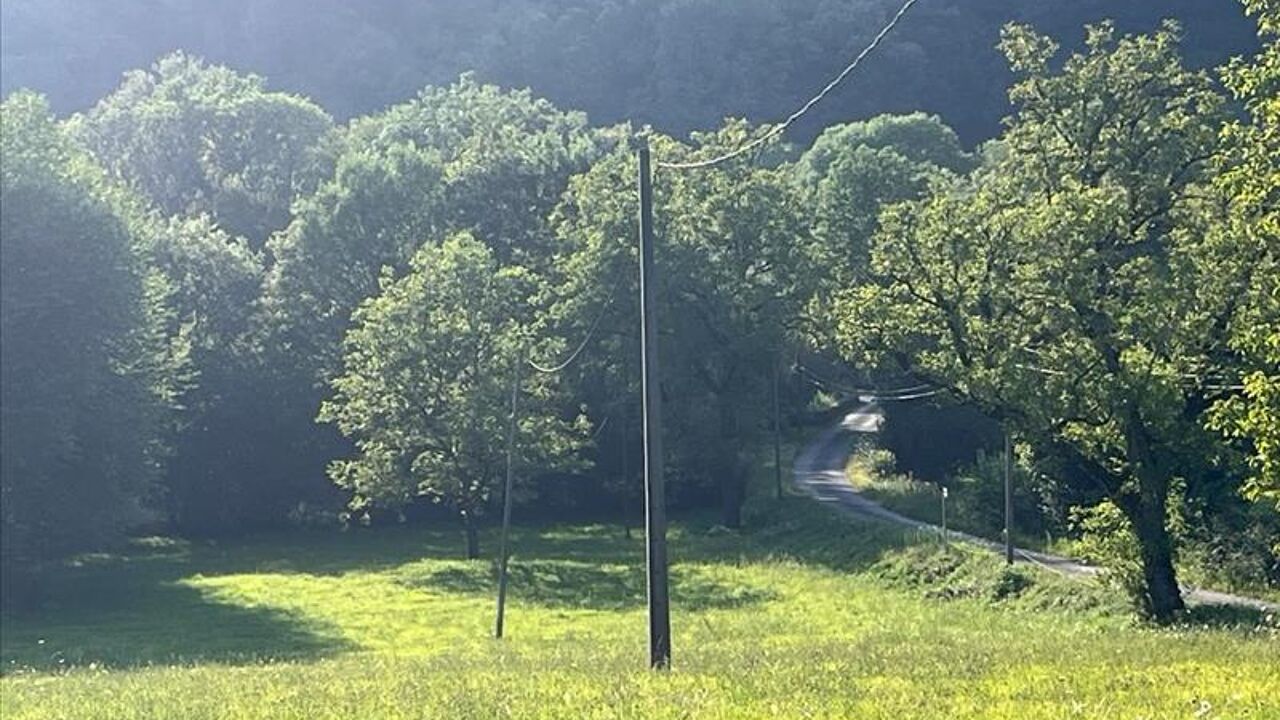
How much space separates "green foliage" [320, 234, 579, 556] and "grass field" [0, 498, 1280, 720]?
10.5ft

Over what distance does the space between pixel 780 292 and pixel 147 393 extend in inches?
946

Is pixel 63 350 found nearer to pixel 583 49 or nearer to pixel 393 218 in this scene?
pixel 393 218

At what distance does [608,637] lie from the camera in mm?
32094

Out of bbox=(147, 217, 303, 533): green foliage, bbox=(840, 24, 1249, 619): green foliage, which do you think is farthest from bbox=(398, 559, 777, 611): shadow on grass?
bbox=(147, 217, 303, 533): green foliage

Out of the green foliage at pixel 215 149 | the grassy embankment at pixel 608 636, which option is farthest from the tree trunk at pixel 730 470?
the green foliage at pixel 215 149

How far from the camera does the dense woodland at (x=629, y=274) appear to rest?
28203 mm

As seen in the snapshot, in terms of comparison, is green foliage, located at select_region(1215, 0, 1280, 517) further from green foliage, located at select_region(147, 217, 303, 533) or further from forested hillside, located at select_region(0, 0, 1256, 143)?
forested hillside, located at select_region(0, 0, 1256, 143)

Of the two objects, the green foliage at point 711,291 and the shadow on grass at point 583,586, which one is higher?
the green foliage at point 711,291

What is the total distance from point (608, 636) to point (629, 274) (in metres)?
26.3

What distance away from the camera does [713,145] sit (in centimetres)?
5859

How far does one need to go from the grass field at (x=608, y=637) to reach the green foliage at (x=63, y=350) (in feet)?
9.83

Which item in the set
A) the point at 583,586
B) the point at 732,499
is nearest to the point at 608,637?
the point at 583,586

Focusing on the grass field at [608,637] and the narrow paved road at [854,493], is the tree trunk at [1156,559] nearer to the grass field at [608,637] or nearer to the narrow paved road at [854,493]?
the grass field at [608,637]

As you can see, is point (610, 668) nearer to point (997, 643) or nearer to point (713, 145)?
point (997, 643)
